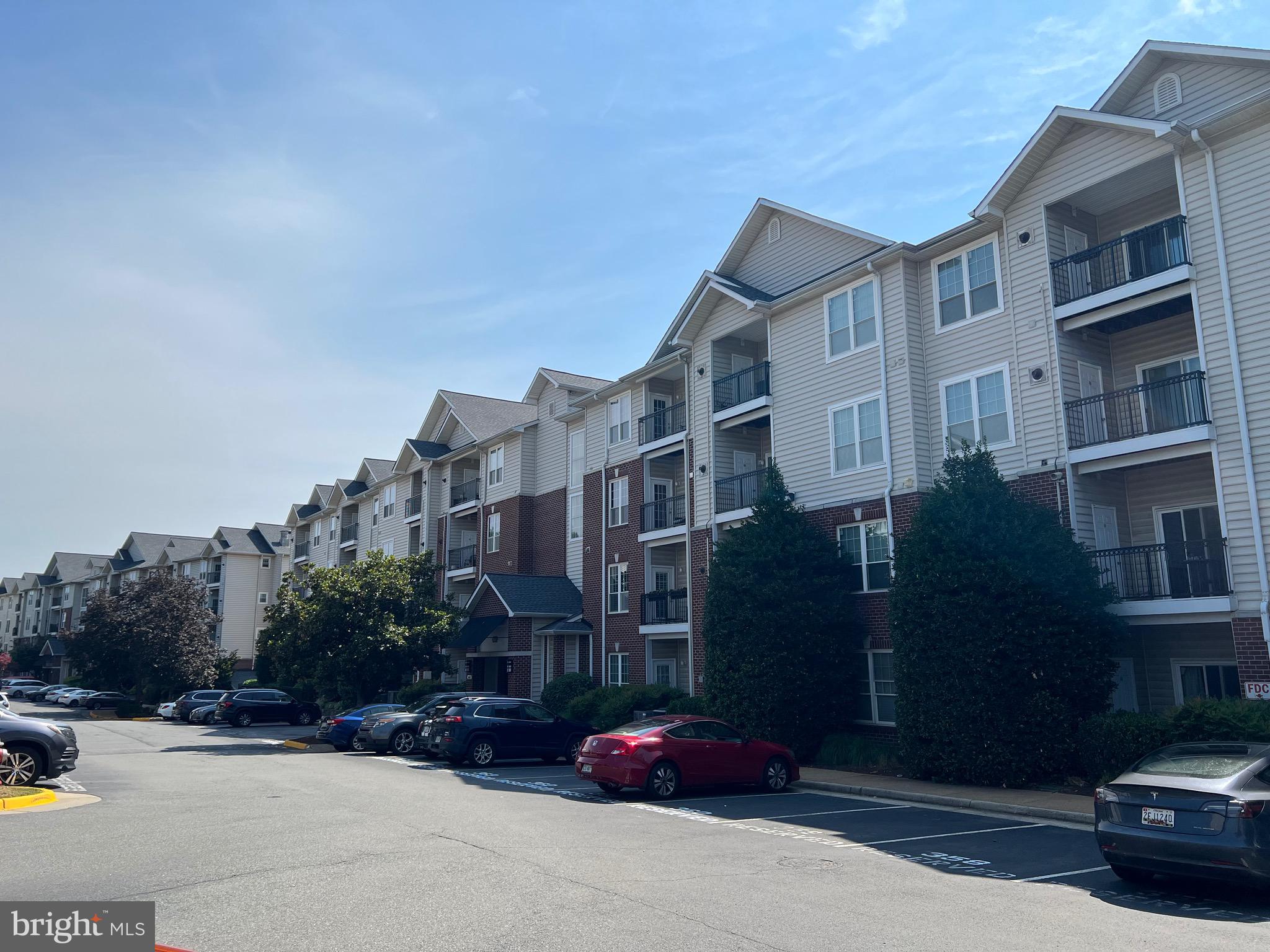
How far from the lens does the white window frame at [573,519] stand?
35.1m

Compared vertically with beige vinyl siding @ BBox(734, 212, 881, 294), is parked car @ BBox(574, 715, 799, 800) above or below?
below

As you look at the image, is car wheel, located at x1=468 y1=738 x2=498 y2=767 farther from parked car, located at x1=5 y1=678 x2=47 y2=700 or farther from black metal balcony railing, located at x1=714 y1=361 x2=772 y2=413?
parked car, located at x1=5 y1=678 x2=47 y2=700

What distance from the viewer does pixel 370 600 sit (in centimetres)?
3080

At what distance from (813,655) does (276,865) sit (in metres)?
14.0

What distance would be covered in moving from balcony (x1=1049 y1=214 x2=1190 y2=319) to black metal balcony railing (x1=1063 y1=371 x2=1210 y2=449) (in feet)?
5.99

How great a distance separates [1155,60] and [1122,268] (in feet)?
12.9

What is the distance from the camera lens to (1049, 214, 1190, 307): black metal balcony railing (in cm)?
1806

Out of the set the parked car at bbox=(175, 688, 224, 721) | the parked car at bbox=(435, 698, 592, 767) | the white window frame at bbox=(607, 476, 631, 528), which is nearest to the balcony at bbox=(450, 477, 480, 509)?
the white window frame at bbox=(607, 476, 631, 528)

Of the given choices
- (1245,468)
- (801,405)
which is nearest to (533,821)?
(1245,468)

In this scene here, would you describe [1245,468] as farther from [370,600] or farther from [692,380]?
[370,600]

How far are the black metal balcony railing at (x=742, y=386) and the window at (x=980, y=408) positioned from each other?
Answer: 5.48 metres

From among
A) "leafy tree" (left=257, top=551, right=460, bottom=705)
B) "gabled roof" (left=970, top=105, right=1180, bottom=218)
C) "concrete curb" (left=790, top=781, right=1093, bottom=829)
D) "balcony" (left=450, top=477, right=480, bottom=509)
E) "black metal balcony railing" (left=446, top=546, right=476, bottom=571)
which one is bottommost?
"concrete curb" (left=790, top=781, right=1093, bottom=829)

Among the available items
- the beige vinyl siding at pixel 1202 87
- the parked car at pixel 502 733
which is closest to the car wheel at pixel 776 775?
the parked car at pixel 502 733

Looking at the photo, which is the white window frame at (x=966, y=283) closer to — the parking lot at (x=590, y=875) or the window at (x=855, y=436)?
the window at (x=855, y=436)
